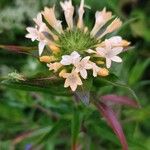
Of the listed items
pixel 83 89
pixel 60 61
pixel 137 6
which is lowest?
pixel 83 89

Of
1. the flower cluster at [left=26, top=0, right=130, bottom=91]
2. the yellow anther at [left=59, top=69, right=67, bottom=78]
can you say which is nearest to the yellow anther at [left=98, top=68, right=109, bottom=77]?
the flower cluster at [left=26, top=0, right=130, bottom=91]

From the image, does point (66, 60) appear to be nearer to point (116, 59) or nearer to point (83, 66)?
point (83, 66)

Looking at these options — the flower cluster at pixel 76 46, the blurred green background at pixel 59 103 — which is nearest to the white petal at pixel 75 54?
the flower cluster at pixel 76 46

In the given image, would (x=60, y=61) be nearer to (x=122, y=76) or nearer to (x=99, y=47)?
(x=99, y=47)

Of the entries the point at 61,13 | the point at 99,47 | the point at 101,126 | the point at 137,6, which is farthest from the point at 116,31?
the point at 137,6

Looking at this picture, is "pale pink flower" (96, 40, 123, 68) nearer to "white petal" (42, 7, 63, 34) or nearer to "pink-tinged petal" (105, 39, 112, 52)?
"pink-tinged petal" (105, 39, 112, 52)

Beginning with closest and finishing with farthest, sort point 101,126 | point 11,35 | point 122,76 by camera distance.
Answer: point 101,126 < point 122,76 < point 11,35

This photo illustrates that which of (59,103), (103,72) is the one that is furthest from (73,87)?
(59,103)
